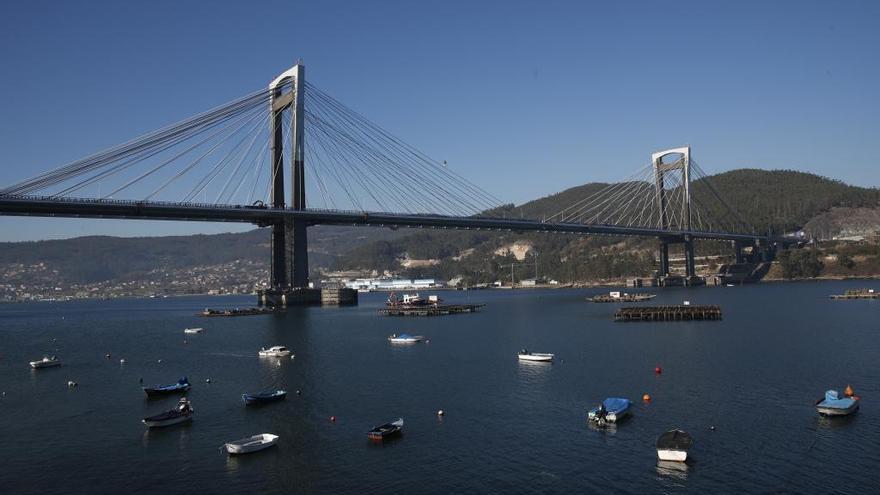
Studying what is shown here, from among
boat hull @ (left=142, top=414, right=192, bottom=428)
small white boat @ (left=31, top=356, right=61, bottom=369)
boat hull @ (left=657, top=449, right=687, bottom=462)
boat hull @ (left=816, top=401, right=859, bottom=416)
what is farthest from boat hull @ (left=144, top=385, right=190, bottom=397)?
boat hull @ (left=816, top=401, right=859, bottom=416)

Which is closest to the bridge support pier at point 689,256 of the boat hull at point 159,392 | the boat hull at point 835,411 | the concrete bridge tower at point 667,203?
the concrete bridge tower at point 667,203

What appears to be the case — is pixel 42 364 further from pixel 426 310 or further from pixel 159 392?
pixel 426 310

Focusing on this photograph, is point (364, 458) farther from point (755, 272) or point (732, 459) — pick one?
point (755, 272)

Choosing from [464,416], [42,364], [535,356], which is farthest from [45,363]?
[464,416]

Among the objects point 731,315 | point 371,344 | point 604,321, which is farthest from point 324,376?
point 731,315

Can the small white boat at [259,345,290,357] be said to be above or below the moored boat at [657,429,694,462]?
above

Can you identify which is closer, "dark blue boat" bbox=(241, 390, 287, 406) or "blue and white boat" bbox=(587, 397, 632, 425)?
"blue and white boat" bbox=(587, 397, 632, 425)

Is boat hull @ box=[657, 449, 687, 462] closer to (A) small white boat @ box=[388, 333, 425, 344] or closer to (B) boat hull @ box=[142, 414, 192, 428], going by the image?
(B) boat hull @ box=[142, 414, 192, 428]

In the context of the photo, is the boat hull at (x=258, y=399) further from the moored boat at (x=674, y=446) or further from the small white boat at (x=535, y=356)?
the moored boat at (x=674, y=446)
